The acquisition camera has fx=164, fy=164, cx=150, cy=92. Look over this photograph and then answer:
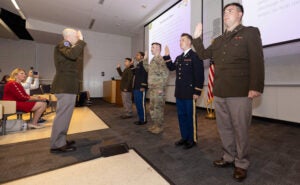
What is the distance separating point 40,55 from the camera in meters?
8.54

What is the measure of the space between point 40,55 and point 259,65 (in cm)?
996

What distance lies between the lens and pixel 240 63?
51.9 inches

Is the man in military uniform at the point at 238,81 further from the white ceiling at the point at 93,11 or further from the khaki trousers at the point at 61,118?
the white ceiling at the point at 93,11

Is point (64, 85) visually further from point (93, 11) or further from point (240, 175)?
point (93, 11)

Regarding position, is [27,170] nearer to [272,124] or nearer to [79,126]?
[79,126]

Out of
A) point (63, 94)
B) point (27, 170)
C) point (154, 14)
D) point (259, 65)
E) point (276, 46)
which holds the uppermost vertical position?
point (154, 14)

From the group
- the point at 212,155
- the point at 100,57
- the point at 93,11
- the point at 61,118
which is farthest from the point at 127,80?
the point at 100,57

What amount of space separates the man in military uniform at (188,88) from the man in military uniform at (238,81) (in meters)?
0.44

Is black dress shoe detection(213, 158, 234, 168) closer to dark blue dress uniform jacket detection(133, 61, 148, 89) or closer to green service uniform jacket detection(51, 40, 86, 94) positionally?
green service uniform jacket detection(51, 40, 86, 94)

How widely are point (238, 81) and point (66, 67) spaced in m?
1.78

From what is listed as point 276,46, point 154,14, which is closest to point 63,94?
point 276,46

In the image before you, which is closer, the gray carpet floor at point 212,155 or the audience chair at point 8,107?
the gray carpet floor at point 212,155

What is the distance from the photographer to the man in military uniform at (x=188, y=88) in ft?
6.23

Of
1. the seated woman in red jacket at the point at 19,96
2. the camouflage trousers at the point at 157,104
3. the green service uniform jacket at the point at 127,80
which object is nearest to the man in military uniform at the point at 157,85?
the camouflage trousers at the point at 157,104
